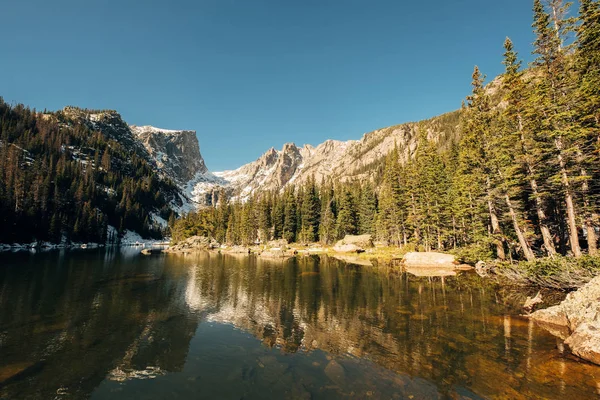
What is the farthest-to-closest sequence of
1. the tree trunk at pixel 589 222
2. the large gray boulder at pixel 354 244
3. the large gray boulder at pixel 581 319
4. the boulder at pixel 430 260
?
the large gray boulder at pixel 354 244, the boulder at pixel 430 260, the tree trunk at pixel 589 222, the large gray boulder at pixel 581 319

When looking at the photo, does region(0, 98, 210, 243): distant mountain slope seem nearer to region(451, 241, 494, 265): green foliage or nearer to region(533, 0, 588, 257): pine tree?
region(451, 241, 494, 265): green foliage

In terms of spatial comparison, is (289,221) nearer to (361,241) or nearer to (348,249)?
(361,241)

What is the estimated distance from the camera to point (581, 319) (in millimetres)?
14422

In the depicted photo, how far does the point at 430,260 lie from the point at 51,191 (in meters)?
156

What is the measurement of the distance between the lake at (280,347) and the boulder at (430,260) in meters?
17.4

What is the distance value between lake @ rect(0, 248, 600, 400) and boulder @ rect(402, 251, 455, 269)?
1739 cm

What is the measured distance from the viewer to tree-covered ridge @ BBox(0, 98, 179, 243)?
331 feet

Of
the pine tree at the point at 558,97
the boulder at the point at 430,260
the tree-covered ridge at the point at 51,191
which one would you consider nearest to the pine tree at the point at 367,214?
the boulder at the point at 430,260

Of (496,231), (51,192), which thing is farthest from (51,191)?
(496,231)

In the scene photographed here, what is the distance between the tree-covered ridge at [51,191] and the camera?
101 meters

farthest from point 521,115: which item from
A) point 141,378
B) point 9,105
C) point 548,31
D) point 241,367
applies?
point 9,105

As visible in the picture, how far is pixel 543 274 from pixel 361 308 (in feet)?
54.9

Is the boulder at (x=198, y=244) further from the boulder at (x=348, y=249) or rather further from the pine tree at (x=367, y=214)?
the pine tree at (x=367, y=214)

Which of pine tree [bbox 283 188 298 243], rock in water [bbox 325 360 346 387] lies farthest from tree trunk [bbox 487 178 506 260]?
pine tree [bbox 283 188 298 243]
